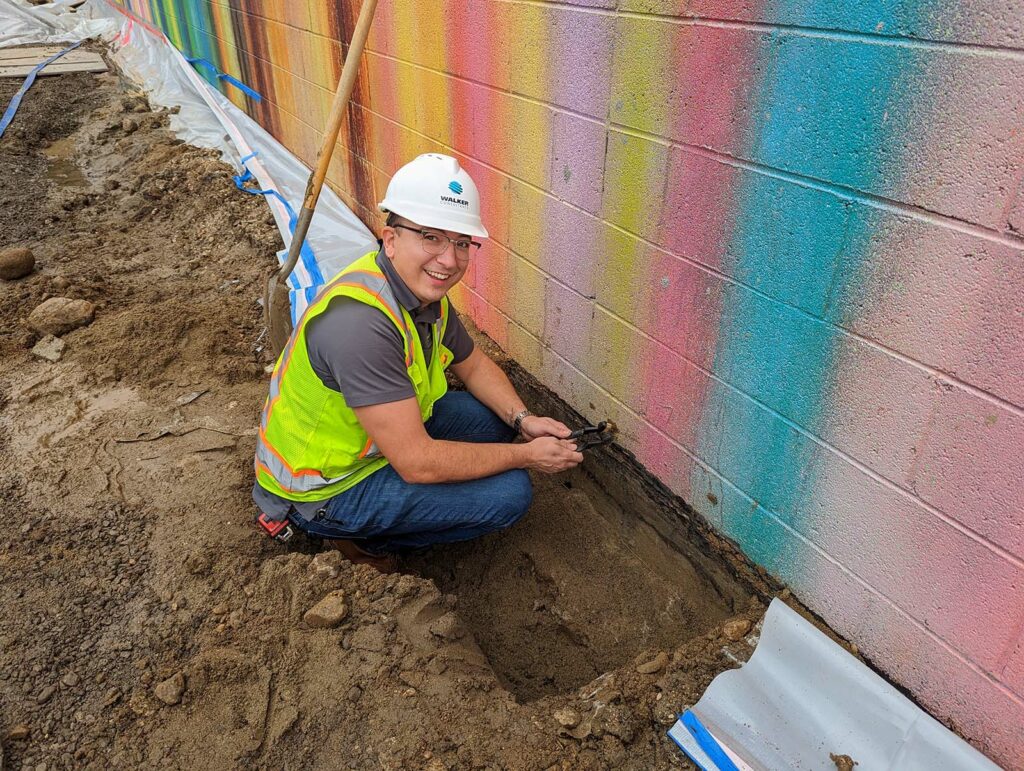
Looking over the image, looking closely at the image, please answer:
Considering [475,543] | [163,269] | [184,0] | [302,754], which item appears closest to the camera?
[302,754]

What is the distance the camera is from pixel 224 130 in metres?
6.26

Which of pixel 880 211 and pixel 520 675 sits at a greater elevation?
pixel 880 211

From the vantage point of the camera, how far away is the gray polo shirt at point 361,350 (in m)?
1.93

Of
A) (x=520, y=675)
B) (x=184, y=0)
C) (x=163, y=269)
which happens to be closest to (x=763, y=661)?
(x=520, y=675)

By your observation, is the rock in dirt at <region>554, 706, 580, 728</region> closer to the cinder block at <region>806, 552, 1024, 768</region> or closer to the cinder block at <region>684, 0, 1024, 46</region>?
the cinder block at <region>806, 552, 1024, 768</region>

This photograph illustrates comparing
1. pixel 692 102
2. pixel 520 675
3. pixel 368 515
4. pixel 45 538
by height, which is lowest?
pixel 520 675

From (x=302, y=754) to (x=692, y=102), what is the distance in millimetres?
1917

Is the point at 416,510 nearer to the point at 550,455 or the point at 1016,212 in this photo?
the point at 550,455

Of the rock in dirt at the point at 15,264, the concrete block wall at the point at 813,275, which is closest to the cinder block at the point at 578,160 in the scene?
the concrete block wall at the point at 813,275

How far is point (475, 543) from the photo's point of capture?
272 cm

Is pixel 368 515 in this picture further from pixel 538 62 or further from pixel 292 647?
pixel 538 62

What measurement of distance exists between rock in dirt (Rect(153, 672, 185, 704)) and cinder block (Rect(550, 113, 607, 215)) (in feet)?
5.99

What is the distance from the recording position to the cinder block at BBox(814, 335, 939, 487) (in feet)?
4.82

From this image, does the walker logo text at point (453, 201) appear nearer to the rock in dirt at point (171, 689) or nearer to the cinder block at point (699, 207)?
the cinder block at point (699, 207)
